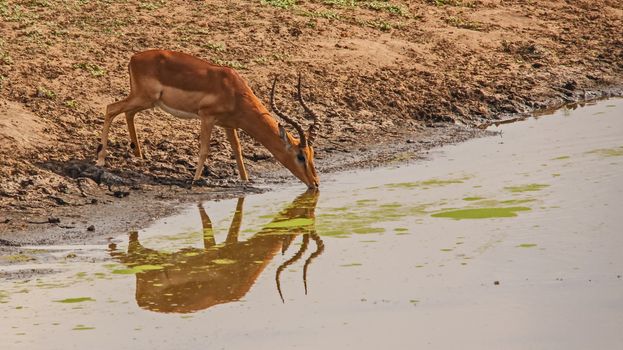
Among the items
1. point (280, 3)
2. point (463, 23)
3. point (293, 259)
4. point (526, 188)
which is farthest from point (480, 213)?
point (463, 23)

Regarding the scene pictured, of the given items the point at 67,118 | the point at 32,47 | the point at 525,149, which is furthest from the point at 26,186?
the point at 525,149

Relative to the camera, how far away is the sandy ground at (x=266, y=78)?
39.9 ft

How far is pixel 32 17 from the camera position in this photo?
15.4 m

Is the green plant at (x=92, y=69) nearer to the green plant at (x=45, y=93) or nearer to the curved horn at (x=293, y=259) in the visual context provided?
the green plant at (x=45, y=93)

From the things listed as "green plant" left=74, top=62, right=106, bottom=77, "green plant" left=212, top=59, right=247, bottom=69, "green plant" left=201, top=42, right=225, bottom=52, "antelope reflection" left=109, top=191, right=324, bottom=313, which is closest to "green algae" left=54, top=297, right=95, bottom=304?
→ "antelope reflection" left=109, top=191, right=324, bottom=313

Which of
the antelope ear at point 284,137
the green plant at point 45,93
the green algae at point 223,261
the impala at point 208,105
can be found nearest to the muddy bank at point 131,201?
the impala at point 208,105

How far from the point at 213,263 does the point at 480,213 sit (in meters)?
2.53

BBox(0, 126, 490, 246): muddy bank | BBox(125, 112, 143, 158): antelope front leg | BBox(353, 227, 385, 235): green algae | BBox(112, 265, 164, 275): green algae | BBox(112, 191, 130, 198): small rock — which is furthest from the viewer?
BBox(125, 112, 143, 158): antelope front leg

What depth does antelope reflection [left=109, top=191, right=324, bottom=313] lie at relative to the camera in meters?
9.23

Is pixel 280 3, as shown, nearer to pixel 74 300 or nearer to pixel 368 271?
pixel 368 271

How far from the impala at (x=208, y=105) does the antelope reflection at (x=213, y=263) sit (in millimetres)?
840

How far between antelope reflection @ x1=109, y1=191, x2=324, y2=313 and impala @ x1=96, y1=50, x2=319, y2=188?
0.84 meters

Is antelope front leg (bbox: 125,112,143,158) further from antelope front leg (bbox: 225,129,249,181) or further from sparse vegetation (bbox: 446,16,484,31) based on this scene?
sparse vegetation (bbox: 446,16,484,31)

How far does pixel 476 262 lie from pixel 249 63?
19.2 feet
